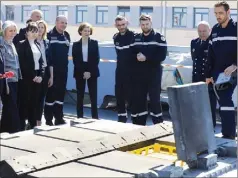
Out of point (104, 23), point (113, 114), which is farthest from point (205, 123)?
point (104, 23)

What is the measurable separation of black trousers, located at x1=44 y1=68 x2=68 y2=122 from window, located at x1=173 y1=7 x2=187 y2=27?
24.2m

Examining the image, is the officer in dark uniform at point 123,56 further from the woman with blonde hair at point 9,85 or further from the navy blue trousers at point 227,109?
the navy blue trousers at point 227,109

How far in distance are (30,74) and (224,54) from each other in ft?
8.69

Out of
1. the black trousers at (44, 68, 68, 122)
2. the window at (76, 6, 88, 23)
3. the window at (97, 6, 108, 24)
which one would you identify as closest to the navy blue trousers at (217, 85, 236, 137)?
the black trousers at (44, 68, 68, 122)

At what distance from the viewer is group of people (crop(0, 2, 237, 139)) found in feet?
19.5

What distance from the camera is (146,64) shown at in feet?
24.6

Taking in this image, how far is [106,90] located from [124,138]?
651cm

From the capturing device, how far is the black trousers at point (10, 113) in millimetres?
6484

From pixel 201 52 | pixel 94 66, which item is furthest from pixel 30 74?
pixel 201 52

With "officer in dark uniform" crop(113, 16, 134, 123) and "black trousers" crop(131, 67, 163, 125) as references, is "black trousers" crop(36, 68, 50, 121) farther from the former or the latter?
"black trousers" crop(131, 67, 163, 125)

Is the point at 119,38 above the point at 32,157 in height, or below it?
above

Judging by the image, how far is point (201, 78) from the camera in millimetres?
7348

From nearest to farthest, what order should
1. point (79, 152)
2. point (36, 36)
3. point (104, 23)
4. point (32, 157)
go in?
1. point (32, 157)
2. point (79, 152)
3. point (36, 36)
4. point (104, 23)

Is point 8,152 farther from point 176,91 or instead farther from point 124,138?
point 176,91
